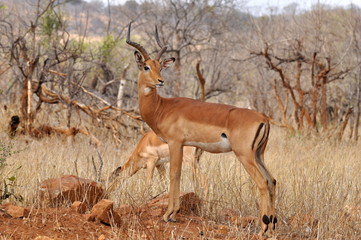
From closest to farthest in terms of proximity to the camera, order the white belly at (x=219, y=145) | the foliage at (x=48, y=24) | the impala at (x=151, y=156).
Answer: the white belly at (x=219, y=145), the impala at (x=151, y=156), the foliage at (x=48, y=24)

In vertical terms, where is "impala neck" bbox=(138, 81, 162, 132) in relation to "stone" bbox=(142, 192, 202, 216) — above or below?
above

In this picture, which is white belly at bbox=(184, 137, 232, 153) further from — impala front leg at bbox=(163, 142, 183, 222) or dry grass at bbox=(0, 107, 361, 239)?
dry grass at bbox=(0, 107, 361, 239)

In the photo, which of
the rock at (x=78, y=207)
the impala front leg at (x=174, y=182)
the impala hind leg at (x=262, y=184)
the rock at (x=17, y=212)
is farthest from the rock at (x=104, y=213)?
the impala hind leg at (x=262, y=184)

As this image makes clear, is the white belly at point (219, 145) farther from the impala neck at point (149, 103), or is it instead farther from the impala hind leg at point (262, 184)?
the impala neck at point (149, 103)

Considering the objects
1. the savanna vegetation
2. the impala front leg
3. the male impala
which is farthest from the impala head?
the savanna vegetation

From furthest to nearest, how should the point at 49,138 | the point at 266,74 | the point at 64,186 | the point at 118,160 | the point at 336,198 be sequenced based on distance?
1. the point at 266,74
2. the point at 49,138
3. the point at 118,160
4. the point at 336,198
5. the point at 64,186

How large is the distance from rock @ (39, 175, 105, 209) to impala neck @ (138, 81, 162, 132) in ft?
2.68

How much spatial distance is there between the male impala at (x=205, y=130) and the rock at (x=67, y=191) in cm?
81

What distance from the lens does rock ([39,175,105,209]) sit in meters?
5.13

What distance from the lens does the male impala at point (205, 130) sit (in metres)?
4.57

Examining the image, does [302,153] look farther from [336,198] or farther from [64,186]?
[64,186]

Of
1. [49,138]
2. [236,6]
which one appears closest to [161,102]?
[49,138]

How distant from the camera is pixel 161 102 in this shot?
5.21 m

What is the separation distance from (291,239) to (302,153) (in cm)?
594
